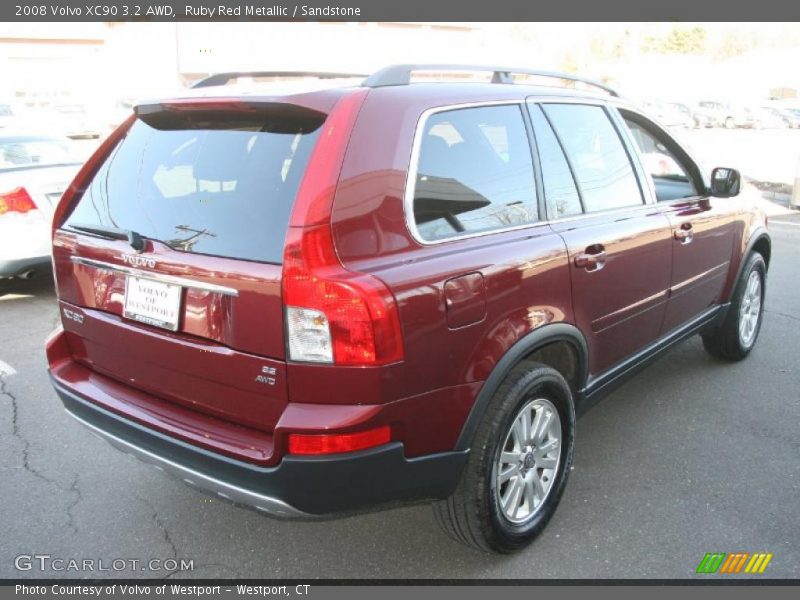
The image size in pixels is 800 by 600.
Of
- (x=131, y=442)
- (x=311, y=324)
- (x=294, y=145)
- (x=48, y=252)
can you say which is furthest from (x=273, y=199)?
(x=48, y=252)

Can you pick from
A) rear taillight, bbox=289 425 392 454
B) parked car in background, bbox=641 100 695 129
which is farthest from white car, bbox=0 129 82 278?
parked car in background, bbox=641 100 695 129

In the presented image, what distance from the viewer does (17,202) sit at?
6074mm

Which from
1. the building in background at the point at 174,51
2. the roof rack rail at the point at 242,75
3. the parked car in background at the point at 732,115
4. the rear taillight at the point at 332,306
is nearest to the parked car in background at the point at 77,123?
the building in background at the point at 174,51

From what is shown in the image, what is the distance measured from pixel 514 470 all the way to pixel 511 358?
506mm

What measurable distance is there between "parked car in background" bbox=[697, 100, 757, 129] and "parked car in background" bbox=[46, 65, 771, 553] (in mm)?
39081

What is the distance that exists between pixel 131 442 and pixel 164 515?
27.0 inches

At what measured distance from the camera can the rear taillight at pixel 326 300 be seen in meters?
2.10

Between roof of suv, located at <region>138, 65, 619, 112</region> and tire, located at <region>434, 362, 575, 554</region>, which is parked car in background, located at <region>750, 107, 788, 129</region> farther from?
tire, located at <region>434, 362, 575, 554</region>

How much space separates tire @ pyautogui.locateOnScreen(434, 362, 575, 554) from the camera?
99.6 inches

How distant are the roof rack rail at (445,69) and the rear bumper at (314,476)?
1.26m

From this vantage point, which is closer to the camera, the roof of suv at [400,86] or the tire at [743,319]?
the roof of suv at [400,86]

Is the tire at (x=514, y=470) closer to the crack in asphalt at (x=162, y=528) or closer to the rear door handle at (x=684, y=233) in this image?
the crack in asphalt at (x=162, y=528)

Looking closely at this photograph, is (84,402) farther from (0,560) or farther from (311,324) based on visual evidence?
(311,324)

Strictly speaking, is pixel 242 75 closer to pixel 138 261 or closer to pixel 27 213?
pixel 138 261
